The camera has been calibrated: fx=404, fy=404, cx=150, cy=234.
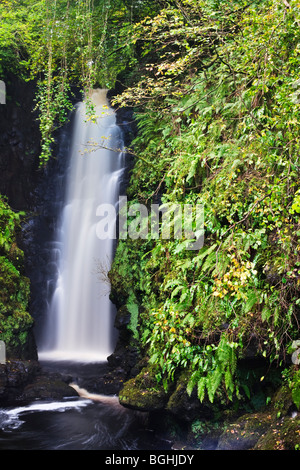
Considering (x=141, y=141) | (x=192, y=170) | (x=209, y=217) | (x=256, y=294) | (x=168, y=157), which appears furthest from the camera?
(x=141, y=141)

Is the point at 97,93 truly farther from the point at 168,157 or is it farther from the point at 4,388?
the point at 4,388

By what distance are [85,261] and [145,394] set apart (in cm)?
628

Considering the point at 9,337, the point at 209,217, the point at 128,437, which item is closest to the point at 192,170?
the point at 209,217

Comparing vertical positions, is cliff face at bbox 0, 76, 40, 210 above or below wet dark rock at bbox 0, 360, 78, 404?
above

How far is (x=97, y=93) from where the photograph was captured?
15492mm

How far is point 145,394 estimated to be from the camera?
6516 millimetres

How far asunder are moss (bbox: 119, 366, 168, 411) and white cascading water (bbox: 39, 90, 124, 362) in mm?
4141

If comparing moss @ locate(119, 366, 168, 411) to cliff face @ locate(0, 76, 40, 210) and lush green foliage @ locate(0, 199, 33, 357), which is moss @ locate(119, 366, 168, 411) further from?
cliff face @ locate(0, 76, 40, 210)

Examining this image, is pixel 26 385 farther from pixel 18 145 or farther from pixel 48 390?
pixel 18 145

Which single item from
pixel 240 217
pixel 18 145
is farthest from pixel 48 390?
pixel 18 145

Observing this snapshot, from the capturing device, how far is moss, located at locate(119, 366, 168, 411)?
641 centimetres

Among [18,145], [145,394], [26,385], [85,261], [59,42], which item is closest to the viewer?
[145,394]

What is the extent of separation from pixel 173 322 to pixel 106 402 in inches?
163

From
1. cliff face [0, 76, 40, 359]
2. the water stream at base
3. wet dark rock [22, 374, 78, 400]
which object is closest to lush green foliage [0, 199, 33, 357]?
cliff face [0, 76, 40, 359]
